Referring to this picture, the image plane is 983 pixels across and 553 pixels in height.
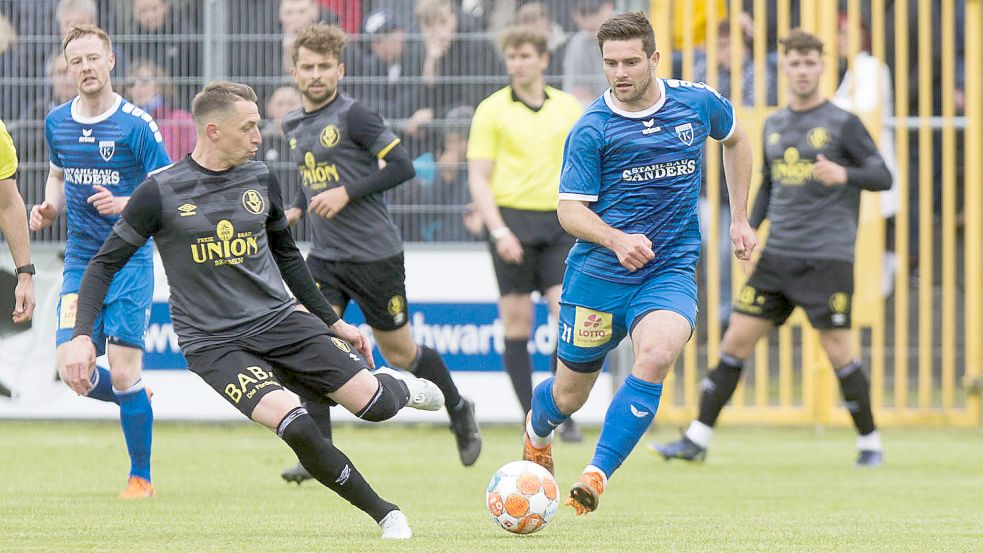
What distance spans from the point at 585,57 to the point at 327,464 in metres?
6.41

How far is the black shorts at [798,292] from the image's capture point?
927 centimetres

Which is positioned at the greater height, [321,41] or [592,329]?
[321,41]

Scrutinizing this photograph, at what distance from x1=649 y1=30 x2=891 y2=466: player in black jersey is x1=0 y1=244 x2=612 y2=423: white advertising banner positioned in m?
2.26

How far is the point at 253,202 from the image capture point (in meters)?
6.27

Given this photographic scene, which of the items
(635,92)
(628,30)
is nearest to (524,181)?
(635,92)

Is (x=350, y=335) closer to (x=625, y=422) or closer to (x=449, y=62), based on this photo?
(x=625, y=422)

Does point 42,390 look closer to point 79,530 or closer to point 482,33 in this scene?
point 482,33

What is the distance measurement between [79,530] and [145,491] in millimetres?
1301

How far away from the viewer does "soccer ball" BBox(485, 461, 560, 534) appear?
19.1 feet

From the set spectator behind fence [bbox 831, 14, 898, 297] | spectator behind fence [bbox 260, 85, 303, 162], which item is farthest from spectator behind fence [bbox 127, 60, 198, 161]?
spectator behind fence [bbox 831, 14, 898, 297]

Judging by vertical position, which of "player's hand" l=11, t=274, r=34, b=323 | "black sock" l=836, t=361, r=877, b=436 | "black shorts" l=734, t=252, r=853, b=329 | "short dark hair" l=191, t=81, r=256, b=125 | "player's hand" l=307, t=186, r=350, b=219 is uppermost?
"short dark hair" l=191, t=81, r=256, b=125

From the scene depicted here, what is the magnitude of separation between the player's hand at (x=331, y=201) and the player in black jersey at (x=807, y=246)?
2538mm

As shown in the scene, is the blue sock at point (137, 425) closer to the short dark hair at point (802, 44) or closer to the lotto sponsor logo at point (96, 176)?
the lotto sponsor logo at point (96, 176)

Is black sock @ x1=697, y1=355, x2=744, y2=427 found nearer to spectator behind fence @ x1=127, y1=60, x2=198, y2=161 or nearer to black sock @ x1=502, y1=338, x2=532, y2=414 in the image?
black sock @ x1=502, y1=338, x2=532, y2=414
